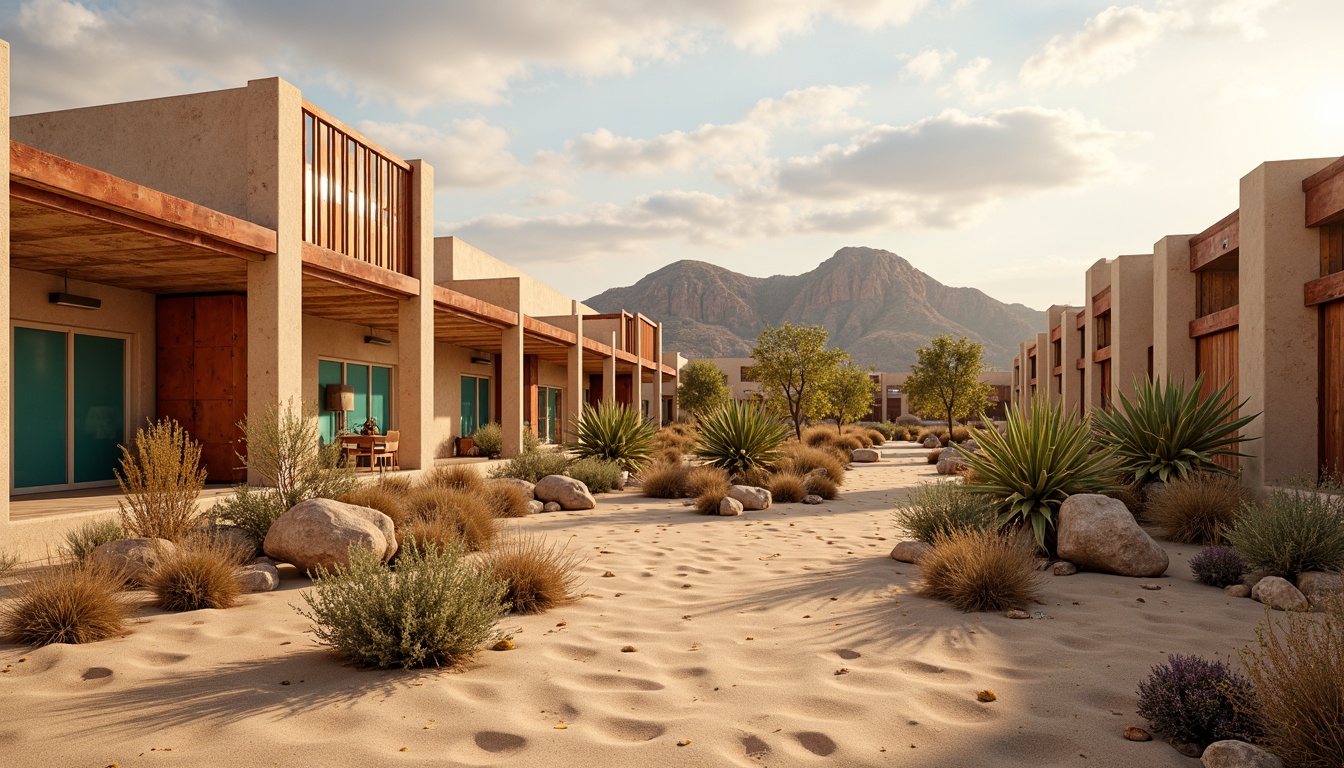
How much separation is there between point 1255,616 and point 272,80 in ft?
37.9

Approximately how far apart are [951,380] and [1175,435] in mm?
25516

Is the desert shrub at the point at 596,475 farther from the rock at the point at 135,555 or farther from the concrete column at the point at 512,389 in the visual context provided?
the rock at the point at 135,555

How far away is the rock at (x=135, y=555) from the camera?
627 centimetres

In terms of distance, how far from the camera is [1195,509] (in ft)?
28.8

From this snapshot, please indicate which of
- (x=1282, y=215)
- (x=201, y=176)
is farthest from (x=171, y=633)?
(x=1282, y=215)

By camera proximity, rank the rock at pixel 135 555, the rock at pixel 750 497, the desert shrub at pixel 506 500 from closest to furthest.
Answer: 1. the rock at pixel 135 555
2. the desert shrub at pixel 506 500
3. the rock at pixel 750 497

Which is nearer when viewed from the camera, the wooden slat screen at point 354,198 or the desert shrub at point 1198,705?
the desert shrub at point 1198,705

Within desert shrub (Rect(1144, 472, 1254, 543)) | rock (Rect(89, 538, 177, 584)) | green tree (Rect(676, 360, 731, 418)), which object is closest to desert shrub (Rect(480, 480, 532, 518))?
rock (Rect(89, 538, 177, 584))

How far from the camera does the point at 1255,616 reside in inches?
220

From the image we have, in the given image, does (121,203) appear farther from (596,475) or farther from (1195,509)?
(1195,509)

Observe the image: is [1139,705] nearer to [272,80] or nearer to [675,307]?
[272,80]

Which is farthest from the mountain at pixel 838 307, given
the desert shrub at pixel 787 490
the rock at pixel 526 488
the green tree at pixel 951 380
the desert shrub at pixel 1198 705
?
the desert shrub at pixel 1198 705

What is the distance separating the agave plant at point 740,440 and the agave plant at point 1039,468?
22.8 feet

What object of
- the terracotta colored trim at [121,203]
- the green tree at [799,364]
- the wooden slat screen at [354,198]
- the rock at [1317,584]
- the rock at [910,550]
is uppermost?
the wooden slat screen at [354,198]
